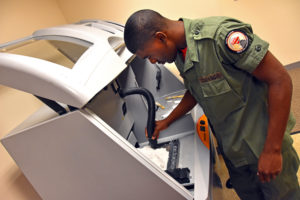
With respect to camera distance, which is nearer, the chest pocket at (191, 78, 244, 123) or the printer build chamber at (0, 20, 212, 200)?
the printer build chamber at (0, 20, 212, 200)

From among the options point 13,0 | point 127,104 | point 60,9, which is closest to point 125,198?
point 127,104

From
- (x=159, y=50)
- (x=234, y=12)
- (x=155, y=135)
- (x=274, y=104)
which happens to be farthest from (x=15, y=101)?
(x=234, y=12)

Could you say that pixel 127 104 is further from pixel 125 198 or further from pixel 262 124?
pixel 262 124

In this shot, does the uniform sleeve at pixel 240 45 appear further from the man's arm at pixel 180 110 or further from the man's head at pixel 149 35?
the man's arm at pixel 180 110

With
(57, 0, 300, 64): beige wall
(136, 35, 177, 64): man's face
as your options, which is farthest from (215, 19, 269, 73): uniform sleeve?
(57, 0, 300, 64): beige wall

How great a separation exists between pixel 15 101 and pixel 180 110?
1.03 meters

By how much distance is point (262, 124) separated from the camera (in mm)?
817

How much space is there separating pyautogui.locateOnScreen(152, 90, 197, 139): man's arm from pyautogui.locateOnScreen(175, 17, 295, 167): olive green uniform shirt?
0.69 feet

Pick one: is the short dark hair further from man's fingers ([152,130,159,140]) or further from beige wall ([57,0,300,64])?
beige wall ([57,0,300,64])

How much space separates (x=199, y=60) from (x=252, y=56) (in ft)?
0.60

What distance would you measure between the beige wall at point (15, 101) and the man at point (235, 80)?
2.97ft

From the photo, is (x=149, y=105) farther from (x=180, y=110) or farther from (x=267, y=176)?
(x=267, y=176)

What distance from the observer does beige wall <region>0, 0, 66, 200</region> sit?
3.59 ft

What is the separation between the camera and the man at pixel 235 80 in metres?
0.67
